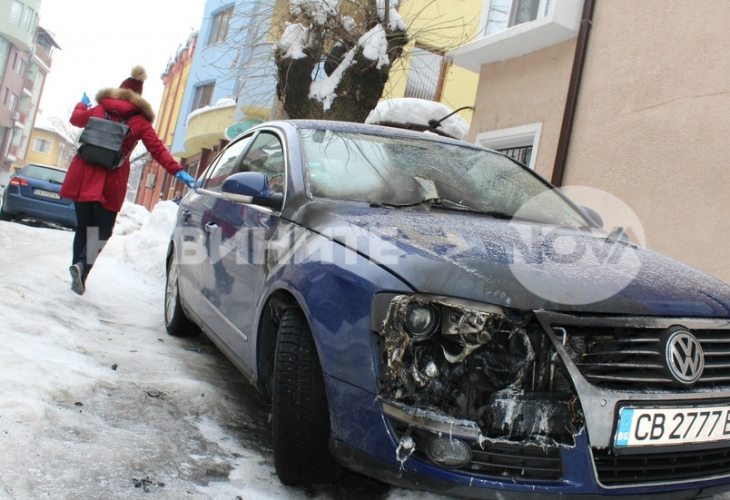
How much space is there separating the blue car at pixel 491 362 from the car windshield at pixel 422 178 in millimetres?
281

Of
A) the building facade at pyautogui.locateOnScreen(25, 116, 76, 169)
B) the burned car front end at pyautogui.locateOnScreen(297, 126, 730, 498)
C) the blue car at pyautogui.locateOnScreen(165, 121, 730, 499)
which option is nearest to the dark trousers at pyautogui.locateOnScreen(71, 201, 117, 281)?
the blue car at pyautogui.locateOnScreen(165, 121, 730, 499)

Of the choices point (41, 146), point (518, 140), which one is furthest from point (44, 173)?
point (41, 146)

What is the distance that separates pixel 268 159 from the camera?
11.5ft

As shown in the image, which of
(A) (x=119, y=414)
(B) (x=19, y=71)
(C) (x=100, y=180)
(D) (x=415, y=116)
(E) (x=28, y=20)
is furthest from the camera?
(B) (x=19, y=71)

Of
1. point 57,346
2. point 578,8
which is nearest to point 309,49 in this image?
point 578,8

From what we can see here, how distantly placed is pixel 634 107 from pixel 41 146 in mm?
84417

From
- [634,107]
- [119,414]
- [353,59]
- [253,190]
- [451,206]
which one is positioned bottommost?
[119,414]

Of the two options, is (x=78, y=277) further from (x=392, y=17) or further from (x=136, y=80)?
(x=392, y=17)

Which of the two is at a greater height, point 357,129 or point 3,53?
point 3,53

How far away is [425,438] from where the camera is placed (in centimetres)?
191

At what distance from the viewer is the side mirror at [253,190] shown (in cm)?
295

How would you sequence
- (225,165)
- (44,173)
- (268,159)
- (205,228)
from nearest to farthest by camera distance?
(268,159) → (205,228) → (225,165) → (44,173)

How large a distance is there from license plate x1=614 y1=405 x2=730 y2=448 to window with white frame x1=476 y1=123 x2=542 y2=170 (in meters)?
6.75

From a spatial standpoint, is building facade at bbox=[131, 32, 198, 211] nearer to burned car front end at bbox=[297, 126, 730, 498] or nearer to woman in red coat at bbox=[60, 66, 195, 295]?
woman in red coat at bbox=[60, 66, 195, 295]
